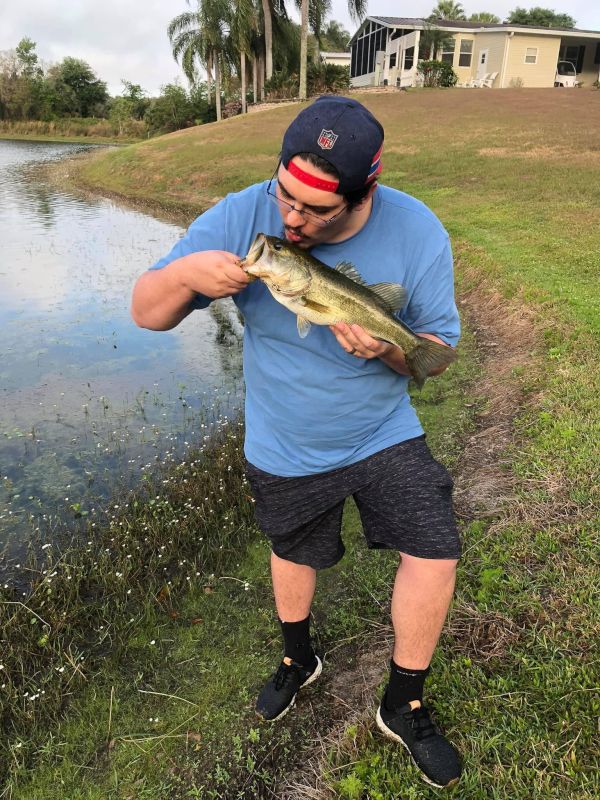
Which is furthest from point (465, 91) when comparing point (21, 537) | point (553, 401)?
point (21, 537)

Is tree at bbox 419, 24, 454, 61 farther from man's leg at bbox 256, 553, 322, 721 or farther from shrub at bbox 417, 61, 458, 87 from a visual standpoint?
man's leg at bbox 256, 553, 322, 721

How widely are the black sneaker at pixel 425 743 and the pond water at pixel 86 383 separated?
3.21 metres

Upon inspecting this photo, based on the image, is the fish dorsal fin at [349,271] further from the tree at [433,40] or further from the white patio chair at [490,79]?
the white patio chair at [490,79]

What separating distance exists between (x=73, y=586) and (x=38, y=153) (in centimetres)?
4731

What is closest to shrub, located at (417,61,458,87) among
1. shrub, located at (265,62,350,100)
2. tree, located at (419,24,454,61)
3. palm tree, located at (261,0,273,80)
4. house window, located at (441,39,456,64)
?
tree, located at (419,24,454,61)

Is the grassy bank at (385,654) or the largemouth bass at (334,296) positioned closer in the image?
the largemouth bass at (334,296)

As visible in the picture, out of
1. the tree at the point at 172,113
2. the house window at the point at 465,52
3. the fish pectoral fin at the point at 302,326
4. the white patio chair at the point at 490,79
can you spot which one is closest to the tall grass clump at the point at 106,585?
the fish pectoral fin at the point at 302,326

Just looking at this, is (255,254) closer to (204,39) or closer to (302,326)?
(302,326)

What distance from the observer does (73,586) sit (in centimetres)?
401

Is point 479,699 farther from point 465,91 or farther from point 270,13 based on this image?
point 270,13

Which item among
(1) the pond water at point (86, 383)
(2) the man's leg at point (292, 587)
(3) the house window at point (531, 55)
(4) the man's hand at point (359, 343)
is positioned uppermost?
(3) the house window at point (531, 55)

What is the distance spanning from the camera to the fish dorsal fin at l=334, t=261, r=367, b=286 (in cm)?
228

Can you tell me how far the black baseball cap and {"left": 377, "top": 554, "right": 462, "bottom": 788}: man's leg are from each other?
4.81ft

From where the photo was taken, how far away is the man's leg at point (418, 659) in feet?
7.66
